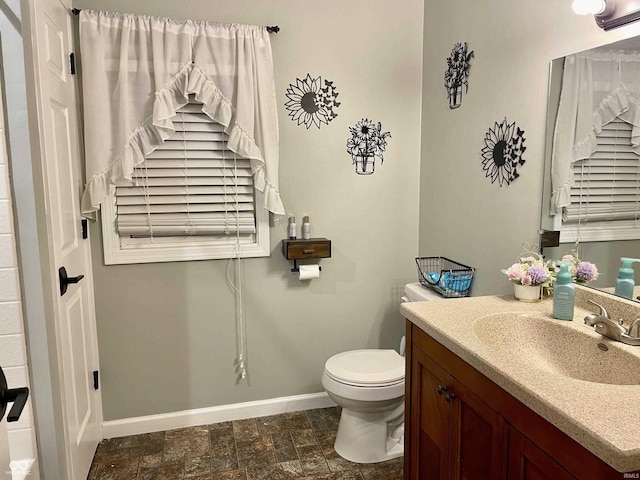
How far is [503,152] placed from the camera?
216cm

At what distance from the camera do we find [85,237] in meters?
2.44

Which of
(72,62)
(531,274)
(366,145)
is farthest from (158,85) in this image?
(531,274)

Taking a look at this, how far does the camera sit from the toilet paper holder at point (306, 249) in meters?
2.66

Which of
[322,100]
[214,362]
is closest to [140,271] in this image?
[214,362]

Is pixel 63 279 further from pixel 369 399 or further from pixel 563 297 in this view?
pixel 563 297

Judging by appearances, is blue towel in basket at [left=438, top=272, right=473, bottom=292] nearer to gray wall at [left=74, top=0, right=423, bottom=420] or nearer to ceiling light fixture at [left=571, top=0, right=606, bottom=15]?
gray wall at [left=74, top=0, right=423, bottom=420]

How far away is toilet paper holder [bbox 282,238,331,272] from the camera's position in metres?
2.66

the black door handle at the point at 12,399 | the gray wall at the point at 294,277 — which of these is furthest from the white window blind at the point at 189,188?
the black door handle at the point at 12,399

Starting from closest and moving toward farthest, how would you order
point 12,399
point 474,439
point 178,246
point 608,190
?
1. point 12,399
2. point 474,439
3. point 608,190
4. point 178,246

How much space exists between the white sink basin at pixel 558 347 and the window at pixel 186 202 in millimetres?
1487

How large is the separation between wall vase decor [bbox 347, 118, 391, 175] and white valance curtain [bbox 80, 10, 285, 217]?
51 centimetres

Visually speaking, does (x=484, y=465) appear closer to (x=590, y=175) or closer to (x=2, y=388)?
(x=590, y=175)

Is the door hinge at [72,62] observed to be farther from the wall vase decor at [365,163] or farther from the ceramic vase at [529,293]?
the ceramic vase at [529,293]

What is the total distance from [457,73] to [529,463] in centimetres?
194
